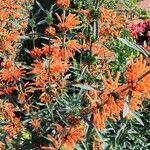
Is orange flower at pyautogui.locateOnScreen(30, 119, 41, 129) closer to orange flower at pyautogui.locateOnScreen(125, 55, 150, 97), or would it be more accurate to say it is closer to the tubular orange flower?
the tubular orange flower

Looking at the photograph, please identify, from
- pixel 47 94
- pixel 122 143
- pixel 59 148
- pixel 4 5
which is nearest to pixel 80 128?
pixel 59 148

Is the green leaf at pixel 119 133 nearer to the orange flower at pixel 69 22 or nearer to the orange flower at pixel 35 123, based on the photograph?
the orange flower at pixel 35 123

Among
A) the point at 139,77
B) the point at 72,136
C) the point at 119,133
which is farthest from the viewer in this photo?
the point at 119,133

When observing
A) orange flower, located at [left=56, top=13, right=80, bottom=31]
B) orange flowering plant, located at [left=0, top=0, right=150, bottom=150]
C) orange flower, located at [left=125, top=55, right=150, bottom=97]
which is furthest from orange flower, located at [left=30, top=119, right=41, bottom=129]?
orange flower, located at [left=125, top=55, right=150, bottom=97]

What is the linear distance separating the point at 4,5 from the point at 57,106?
2859 millimetres

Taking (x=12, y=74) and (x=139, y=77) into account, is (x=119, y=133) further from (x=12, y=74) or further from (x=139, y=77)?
(x=139, y=77)

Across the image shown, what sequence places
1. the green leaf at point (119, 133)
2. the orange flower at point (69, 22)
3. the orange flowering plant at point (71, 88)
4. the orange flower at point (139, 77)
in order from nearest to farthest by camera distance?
the orange flower at point (139, 77) → the orange flowering plant at point (71, 88) → the green leaf at point (119, 133) → the orange flower at point (69, 22)

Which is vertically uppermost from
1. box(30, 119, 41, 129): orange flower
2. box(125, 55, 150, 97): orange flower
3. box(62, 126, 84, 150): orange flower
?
box(125, 55, 150, 97): orange flower

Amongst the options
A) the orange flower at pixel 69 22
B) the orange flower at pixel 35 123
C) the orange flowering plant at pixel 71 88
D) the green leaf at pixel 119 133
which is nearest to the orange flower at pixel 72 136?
the orange flowering plant at pixel 71 88

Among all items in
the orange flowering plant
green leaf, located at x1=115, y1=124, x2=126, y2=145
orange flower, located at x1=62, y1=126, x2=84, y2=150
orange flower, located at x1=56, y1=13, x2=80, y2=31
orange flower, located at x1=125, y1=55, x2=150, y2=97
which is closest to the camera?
orange flower, located at x1=125, y1=55, x2=150, y2=97

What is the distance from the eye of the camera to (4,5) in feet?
18.0

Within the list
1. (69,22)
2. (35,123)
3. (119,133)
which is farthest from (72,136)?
(69,22)

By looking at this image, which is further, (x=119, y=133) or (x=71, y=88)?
(x=71, y=88)

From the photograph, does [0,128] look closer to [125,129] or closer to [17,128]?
[17,128]
